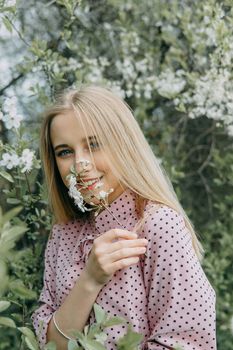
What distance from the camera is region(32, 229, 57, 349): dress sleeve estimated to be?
72.9 inches

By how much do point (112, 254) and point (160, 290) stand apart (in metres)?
0.15

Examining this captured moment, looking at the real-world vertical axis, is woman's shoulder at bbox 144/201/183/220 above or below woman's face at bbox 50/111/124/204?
below

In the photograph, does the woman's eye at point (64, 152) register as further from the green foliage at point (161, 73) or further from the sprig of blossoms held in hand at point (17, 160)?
the green foliage at point (161, 73)

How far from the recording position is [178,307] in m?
1.64

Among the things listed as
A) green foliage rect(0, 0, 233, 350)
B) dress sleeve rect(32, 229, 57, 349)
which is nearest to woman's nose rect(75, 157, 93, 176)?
dress sleeve rect(32, 229, 57, 349)

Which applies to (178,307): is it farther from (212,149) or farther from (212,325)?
(212,149)

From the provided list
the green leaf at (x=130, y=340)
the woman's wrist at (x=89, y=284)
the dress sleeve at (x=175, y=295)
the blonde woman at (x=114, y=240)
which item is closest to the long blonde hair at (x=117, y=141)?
the blonde woman at (x=114, y=240)

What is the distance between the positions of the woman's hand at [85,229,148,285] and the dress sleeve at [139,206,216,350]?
0.05 m

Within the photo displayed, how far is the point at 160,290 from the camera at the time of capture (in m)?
1.66

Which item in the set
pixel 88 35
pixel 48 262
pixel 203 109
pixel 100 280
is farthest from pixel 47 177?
pixel 88 35

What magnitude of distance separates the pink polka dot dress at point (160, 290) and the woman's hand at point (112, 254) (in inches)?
2.1

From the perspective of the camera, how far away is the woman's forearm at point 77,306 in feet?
5.50

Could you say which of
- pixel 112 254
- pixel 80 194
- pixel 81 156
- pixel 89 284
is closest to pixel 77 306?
pixel 89 284

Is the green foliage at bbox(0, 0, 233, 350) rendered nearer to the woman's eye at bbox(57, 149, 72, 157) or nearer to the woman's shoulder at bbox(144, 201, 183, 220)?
the woman's eye at bbox(57, 149, 72, 157)
